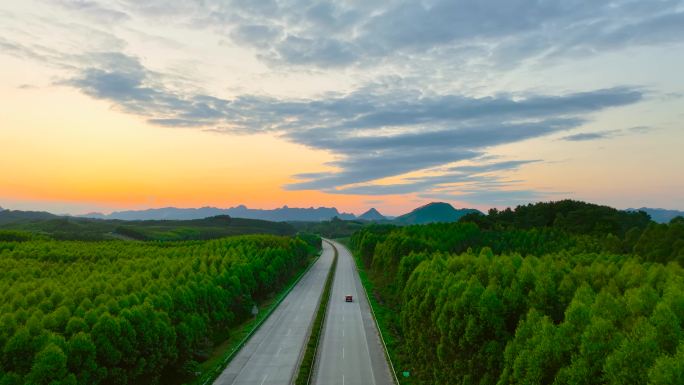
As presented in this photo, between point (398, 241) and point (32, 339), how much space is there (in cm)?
7641

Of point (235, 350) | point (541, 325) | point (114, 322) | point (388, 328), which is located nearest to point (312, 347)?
point (235, 350)

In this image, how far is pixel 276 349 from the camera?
176ft

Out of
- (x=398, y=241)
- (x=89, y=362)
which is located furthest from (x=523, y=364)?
(x=398, y=241)

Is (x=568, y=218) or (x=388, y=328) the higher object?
(x=568, y=218)

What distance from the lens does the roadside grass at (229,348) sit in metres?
45.2

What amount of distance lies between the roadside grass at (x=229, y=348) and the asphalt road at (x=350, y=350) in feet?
30.8

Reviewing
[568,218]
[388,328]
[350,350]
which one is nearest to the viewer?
[350,350]

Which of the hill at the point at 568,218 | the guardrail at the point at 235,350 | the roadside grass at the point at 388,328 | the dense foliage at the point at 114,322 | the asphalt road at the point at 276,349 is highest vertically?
the hill at the point at 568,218

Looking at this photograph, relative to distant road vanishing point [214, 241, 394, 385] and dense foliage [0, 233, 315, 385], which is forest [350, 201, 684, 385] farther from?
dense foliage [0, 233, 315, 385]

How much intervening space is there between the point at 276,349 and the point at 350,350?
8.40 metres

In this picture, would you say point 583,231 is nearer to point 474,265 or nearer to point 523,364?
point 474,265

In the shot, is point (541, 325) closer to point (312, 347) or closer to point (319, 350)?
point (312, 347)

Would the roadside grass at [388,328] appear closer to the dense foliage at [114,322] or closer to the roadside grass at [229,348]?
the roadside grass at [229,348]

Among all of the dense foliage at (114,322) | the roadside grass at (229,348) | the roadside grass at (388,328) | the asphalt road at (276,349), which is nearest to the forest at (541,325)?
the roadside grass at (388,328)
